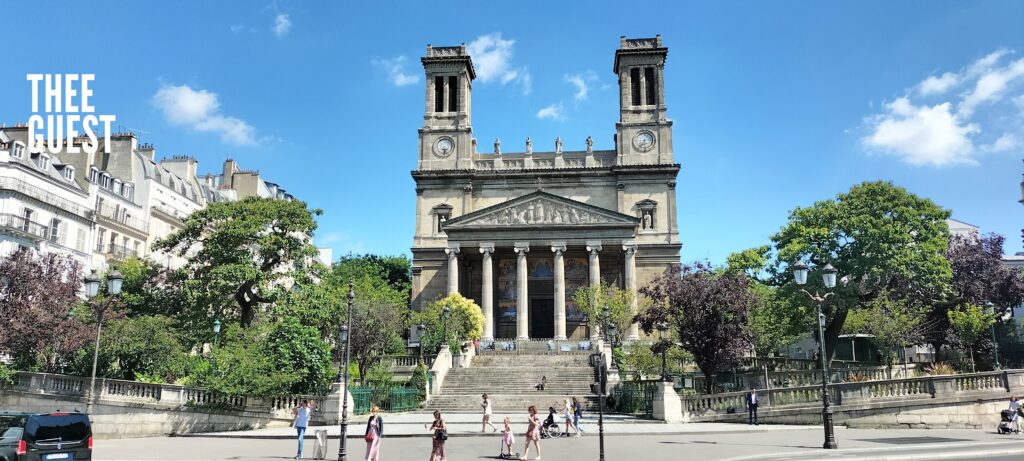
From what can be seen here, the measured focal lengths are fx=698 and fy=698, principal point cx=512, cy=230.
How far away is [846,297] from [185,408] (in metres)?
32.1

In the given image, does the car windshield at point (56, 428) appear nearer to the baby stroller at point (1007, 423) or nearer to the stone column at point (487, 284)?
the baby stroller at point (1007, 423)

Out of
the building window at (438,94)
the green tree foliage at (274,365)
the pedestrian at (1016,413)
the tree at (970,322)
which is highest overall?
the building window at (438,94)

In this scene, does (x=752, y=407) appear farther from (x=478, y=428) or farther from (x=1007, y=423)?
(x=478, y=428)

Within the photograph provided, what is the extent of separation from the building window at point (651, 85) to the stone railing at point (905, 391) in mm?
38168

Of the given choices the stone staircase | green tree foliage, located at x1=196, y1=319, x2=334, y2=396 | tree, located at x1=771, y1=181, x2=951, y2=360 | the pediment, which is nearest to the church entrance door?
the pediment

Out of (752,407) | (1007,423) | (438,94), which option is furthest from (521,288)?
(1007,423)

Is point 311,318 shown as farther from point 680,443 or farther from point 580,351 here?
point 680,443

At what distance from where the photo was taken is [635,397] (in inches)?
1182

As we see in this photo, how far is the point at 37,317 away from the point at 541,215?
100 ft

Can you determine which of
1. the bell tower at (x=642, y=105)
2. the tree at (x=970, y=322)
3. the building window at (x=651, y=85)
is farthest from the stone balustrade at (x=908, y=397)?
the building window at (x=651, y=85)

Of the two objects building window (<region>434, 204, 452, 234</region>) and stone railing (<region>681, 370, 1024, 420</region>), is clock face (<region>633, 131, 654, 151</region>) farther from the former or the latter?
stone railing (<region>681, 370, 1024, 420</region>)

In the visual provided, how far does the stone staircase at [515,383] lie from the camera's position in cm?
3180

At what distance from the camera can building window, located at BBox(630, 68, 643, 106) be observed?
59562mm

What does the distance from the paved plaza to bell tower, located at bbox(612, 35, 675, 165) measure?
36.8 meters
